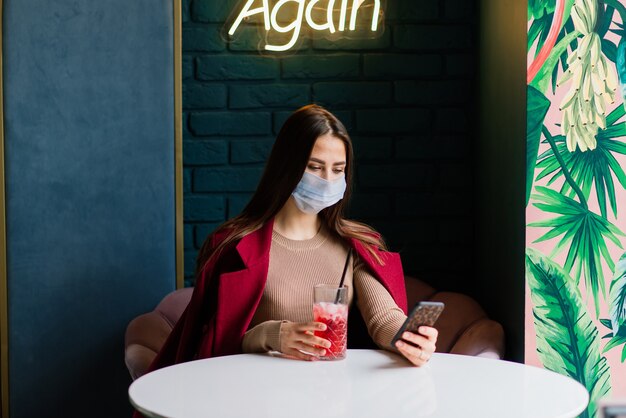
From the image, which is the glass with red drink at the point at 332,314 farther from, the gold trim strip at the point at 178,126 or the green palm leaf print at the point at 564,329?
the gold trim strip at the point at 178,126

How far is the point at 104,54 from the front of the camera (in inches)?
108

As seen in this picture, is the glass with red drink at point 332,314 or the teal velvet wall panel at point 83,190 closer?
the glass with red drink at point 332,314

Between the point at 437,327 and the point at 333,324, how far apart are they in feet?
3.13

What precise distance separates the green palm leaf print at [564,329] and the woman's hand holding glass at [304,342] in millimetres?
769

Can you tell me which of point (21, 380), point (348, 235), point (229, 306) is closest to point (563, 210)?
point (348, 235)

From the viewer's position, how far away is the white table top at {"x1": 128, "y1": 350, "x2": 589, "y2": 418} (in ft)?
4.75

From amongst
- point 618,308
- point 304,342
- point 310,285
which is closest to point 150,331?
point 310,285

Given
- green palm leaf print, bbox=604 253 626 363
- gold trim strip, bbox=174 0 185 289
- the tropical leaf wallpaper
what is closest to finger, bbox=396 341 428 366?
the tropical leaf wallpaper

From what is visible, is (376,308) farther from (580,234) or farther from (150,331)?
(150,331)

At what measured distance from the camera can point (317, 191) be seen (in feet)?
6.91

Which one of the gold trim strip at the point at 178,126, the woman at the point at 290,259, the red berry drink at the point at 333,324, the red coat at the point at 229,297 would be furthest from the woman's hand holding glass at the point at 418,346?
the gold trim strip at the point at 178,126

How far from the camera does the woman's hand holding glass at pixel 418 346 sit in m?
1.77

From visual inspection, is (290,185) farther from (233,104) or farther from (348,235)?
(233,104)

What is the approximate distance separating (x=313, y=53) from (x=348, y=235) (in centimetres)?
98
